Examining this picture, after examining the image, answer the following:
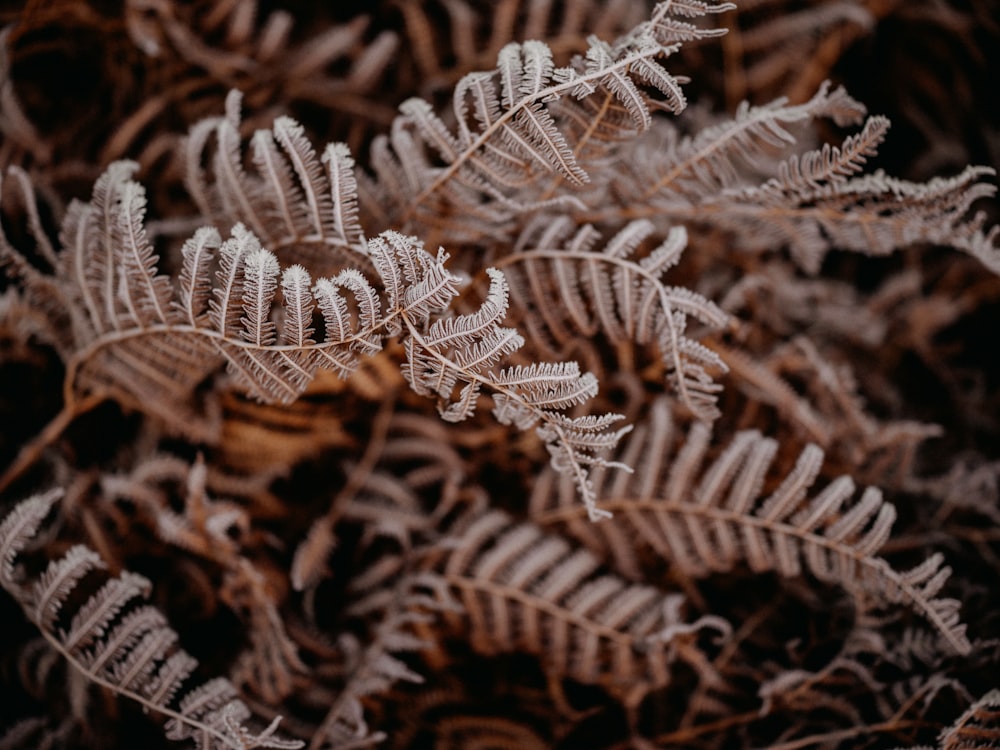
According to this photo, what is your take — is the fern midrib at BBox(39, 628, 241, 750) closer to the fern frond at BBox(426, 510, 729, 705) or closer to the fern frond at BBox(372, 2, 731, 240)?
the fern frond at BBox(426, 510, 729, 705)

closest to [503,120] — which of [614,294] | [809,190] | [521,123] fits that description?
[521,123]

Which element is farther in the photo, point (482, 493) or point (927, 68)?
point (927, 68)

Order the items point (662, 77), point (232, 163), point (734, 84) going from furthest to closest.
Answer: point (734, 84) < point (232, 163) < point (662, 77)

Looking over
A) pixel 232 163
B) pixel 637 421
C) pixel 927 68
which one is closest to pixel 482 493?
pixel 637 421

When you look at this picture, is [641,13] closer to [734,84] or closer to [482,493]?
[734,84]

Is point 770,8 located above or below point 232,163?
above

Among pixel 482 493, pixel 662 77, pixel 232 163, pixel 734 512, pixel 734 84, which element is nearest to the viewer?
pixel 662 77

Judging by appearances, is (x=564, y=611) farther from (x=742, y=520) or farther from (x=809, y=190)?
(x=809, y=190)
